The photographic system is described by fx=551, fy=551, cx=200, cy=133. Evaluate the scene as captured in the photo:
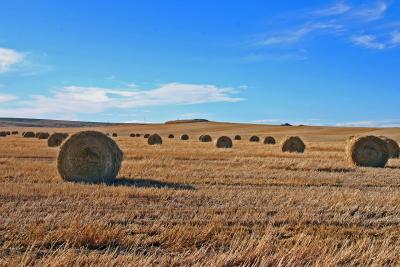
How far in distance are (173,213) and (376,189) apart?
7004 millimetres

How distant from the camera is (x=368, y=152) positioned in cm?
2392

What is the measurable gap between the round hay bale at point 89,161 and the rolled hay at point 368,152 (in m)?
11.6

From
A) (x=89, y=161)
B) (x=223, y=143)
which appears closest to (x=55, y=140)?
(x=223, y=143)

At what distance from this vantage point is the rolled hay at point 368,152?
77.9 feet

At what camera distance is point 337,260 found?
21.0 ft

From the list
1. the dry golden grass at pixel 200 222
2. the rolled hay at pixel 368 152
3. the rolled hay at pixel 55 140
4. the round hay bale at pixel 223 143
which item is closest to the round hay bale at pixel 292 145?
the round hay bale at pixel 223 143

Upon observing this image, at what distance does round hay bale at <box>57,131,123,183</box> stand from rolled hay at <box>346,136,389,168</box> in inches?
456

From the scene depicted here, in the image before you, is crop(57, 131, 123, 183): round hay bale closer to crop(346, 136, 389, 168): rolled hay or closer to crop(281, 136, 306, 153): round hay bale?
crop(346, 136, 389, 168): rolled hay

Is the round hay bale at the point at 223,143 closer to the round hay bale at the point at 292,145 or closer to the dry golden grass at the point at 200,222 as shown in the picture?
the round hay bale at the point at 292,145

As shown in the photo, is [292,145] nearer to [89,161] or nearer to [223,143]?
[223,143]

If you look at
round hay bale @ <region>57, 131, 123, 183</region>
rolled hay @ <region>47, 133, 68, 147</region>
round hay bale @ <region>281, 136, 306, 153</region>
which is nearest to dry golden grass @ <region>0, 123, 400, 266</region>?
round hay bale @ <region>57, 131, 123, 183</region>

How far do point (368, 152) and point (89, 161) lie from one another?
1288 centimetres

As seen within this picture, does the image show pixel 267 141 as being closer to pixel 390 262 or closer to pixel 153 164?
pixel 153 164

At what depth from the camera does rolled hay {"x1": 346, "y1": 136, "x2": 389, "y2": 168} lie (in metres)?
23.8
